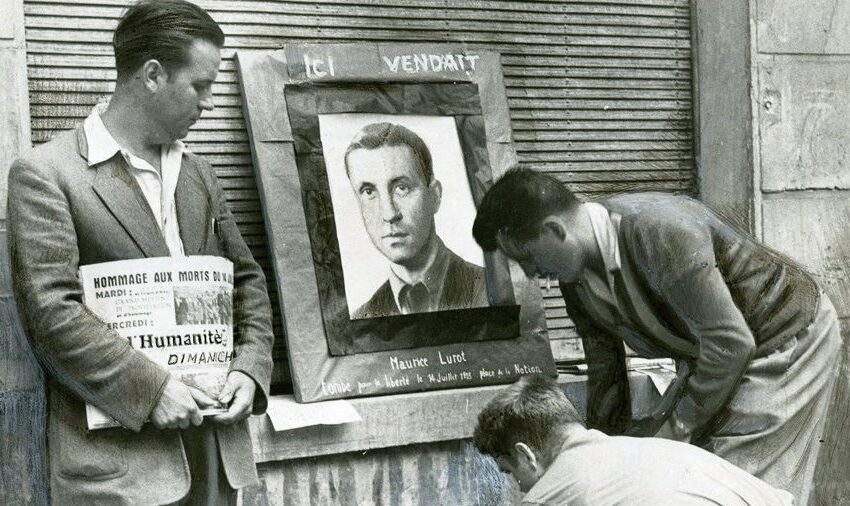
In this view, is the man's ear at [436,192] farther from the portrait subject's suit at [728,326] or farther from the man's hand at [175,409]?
the man's hand at [175,409]

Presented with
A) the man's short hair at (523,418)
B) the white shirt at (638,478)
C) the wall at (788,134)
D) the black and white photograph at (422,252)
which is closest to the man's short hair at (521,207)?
the black and white photograph at (422,252)

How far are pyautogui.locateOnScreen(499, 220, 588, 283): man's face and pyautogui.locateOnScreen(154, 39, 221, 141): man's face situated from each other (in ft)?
3.19

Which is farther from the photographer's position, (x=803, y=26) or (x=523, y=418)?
(x=803, y=26)

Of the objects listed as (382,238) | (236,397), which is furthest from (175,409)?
(382,238)

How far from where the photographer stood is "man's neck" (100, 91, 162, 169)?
2.88m

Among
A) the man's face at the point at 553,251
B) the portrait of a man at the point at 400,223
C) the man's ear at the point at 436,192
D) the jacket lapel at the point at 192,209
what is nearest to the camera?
the jacket lapel at the point at 192,209

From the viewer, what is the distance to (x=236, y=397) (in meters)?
2.88

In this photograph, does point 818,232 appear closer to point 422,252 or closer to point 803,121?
point 803,121

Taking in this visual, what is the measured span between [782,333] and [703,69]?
59.6 inches

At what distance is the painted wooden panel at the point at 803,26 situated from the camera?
441 centimetres

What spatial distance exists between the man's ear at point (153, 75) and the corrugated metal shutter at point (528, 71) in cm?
81

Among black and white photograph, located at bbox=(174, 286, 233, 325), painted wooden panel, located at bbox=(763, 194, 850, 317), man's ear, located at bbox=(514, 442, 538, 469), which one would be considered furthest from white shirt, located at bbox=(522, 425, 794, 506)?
painted wooden panel, located at bbox=(763, 194, 850, 317)

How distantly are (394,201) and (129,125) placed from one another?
1210 millimetres

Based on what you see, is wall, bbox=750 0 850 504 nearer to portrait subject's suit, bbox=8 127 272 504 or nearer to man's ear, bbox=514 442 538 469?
man's ear, bbox=514 442 538 469
